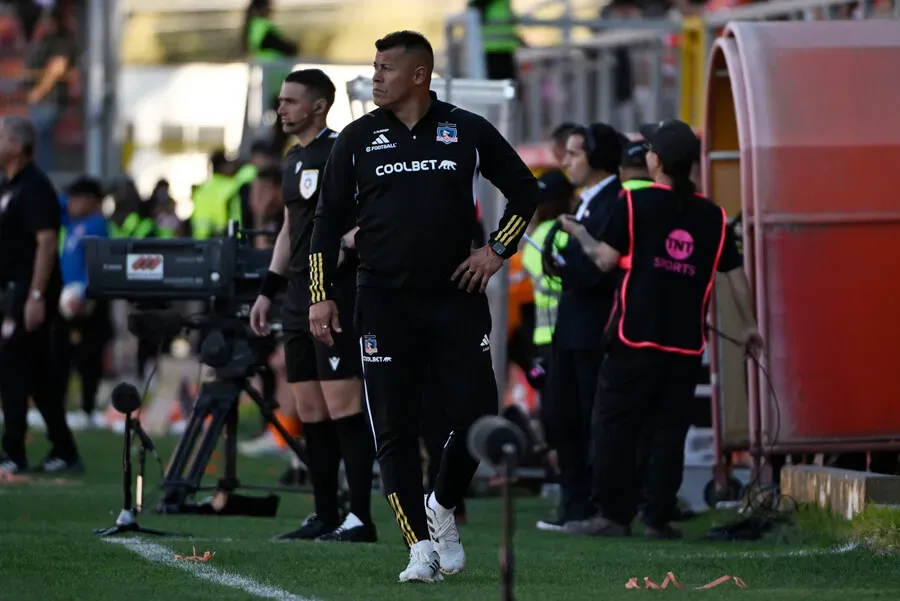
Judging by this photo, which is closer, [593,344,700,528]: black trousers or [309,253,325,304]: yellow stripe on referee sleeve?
[309,253,325,304]: yellow stripe on referee sleeve

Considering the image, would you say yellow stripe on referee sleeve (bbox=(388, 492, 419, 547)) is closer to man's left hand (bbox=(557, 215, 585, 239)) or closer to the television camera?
man's left hand (bbox=(557, 215, 585, 239))

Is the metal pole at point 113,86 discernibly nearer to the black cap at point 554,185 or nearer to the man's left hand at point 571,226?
the black cap at point 554,185

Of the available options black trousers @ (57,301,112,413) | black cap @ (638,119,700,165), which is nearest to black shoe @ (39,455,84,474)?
black trousers @ (57,301,112,413)

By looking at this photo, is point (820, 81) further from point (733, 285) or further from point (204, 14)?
point (204, 14)

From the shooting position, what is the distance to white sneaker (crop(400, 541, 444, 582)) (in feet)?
24.8

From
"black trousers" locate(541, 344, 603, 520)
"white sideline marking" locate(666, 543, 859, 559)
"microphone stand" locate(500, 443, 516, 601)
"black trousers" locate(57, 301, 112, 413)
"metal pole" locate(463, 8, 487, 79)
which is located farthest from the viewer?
"black trousers" locate(57, 301, 112, 413)

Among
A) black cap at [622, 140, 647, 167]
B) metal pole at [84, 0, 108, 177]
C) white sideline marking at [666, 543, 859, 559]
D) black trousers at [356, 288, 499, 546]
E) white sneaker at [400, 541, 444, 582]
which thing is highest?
metal pole at [84, 0, 108, 177]

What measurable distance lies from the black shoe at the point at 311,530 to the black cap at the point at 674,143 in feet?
7.62

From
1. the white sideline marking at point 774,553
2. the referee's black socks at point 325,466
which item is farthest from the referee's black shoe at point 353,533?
the white sideline marking at point 774,553

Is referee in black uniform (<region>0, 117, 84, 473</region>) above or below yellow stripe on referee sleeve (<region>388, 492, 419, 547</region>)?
above

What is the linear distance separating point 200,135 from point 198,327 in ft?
59.9

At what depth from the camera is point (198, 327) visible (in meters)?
10.7

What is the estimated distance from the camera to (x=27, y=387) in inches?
547

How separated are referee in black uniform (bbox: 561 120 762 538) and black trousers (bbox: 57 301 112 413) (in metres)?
8.97
